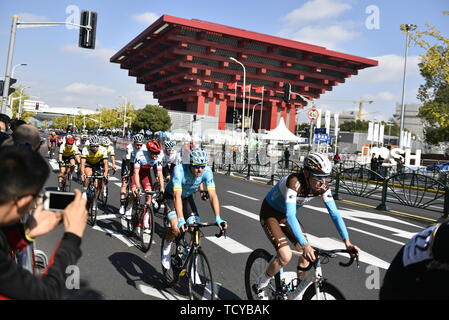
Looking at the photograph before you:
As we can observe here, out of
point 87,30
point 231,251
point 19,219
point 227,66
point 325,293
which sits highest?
point 227,66

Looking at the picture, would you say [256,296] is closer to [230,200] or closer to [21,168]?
[21,168]

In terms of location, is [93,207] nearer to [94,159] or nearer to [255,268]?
[94,159]

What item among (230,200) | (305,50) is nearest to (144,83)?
(305,50)

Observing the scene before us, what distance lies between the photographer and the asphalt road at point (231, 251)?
5.14 metres

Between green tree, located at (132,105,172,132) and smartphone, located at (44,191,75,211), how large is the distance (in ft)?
246

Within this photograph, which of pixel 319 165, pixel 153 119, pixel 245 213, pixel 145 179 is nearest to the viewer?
pixel 319 165

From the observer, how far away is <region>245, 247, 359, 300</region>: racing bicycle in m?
3.14

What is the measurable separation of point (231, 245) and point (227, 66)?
7055cm

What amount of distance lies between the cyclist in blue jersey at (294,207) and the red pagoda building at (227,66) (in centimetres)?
6101

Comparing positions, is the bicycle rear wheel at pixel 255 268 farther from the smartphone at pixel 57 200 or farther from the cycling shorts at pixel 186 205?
the smartphone at pixel 57 200

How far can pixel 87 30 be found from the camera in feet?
52.1

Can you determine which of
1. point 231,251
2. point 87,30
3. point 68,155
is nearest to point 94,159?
point 68,155

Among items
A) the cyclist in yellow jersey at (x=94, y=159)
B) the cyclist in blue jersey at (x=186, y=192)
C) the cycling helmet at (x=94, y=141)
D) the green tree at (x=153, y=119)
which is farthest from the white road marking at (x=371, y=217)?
the green tree at (x=153, y=119)
